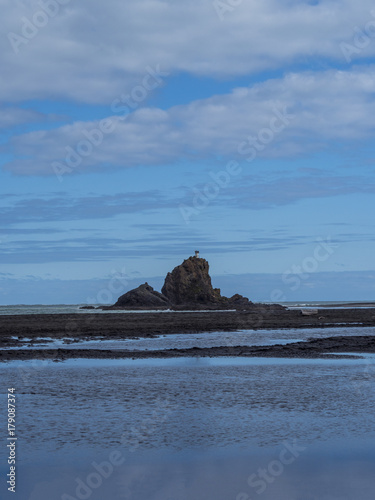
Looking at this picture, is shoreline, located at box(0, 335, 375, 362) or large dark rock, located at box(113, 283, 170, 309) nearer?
shoreline, located at box(0, 335, 375, 362)

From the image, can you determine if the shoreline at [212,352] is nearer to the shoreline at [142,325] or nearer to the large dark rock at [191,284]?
the shoreline at [142,325]

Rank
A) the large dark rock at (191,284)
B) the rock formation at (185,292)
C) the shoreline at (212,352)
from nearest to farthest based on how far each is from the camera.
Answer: the shoreline at (212,352) → the rock formation at (185,292) → the large dark rock at (191,284)

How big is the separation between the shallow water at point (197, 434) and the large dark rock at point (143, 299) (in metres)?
148

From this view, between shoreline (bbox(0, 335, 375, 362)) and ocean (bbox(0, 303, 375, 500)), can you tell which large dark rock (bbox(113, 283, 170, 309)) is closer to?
shoreline (bbox(0, 335, 375, 362))

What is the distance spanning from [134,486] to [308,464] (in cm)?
331

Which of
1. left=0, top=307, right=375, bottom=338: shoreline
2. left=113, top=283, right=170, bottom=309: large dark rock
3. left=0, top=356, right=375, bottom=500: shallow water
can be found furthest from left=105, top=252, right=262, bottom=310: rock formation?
left=0, top=356, right=375, bottom=500: shallow water

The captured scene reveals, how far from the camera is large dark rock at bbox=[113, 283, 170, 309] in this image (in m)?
174

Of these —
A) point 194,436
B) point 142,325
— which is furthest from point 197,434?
point 142,325

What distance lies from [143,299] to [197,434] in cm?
16472

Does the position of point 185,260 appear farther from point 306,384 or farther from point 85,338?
point 306,384

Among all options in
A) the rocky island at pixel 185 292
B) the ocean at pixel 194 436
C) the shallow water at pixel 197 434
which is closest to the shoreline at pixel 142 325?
the shallow water at pixel 197 434

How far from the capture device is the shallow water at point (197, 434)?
34.4 ft

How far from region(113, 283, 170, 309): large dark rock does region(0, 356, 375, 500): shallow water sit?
147832mm

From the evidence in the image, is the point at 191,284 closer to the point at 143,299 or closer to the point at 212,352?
the point at 143,299
